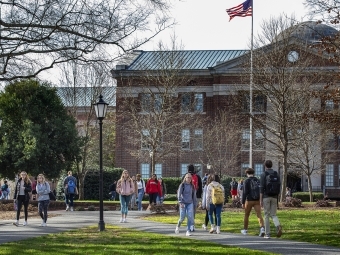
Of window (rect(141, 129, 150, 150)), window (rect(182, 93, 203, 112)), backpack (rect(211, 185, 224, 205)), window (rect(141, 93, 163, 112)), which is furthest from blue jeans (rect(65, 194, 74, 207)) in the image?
window (rect(182, 93, 203, 112))

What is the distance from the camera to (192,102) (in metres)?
61.1

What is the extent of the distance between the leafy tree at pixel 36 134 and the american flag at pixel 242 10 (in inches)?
444

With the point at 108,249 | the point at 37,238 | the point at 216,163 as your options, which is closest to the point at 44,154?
the point at 216,163

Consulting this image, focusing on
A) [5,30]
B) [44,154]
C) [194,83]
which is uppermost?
[194,83]

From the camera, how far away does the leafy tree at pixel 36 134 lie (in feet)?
137

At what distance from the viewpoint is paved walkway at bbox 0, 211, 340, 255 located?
16.0 m

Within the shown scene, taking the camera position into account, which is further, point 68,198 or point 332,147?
point 332,147

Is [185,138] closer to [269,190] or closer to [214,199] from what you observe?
[214,199]

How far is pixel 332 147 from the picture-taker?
194 ft

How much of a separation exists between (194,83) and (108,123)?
9.99 meters

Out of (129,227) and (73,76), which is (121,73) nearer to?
(73,76)

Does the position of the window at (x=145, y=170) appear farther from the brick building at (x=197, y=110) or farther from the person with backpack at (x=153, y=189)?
the person with backpack at (x=153, y=189)

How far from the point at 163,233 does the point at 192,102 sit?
41.1 meters

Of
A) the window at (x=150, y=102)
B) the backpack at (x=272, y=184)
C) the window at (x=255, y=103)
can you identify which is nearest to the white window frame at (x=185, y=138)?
the window at (x=150, y=102)
